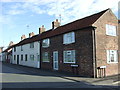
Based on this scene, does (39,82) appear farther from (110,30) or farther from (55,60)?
(110,30)

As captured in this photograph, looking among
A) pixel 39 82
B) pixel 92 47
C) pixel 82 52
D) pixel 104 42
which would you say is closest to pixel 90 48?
pixel 92 47

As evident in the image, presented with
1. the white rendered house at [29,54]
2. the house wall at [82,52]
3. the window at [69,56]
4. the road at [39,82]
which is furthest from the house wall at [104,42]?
the white rendered house at [29,54]

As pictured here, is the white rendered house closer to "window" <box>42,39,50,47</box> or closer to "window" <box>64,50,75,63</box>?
"window" <box>42,39,50,47</box>

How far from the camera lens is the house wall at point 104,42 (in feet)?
54.0

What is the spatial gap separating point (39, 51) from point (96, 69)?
13.8 m

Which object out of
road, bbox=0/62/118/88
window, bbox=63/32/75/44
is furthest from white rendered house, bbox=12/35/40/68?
road, bbox=0/62/118/88

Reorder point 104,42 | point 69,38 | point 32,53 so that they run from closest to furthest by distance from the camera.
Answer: point 104,42 → point 69,38 → point 32,53

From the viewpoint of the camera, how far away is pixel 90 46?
16.2 metres

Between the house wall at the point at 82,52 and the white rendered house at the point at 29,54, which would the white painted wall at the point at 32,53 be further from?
the house wall at the point at 82,52

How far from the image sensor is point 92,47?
628 inches

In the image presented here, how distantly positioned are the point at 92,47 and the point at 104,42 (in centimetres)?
213

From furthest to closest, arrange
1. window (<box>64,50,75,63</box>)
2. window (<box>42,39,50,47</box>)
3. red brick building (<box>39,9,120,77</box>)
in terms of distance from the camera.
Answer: window (<box>42,39,50,47</box>)
window (<box>64,50,75,63</box>)
red brick building (<box>39,9,120,77</box>)

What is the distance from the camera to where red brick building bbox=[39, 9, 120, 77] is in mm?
16109

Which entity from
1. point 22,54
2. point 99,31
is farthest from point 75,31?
point 22,54
